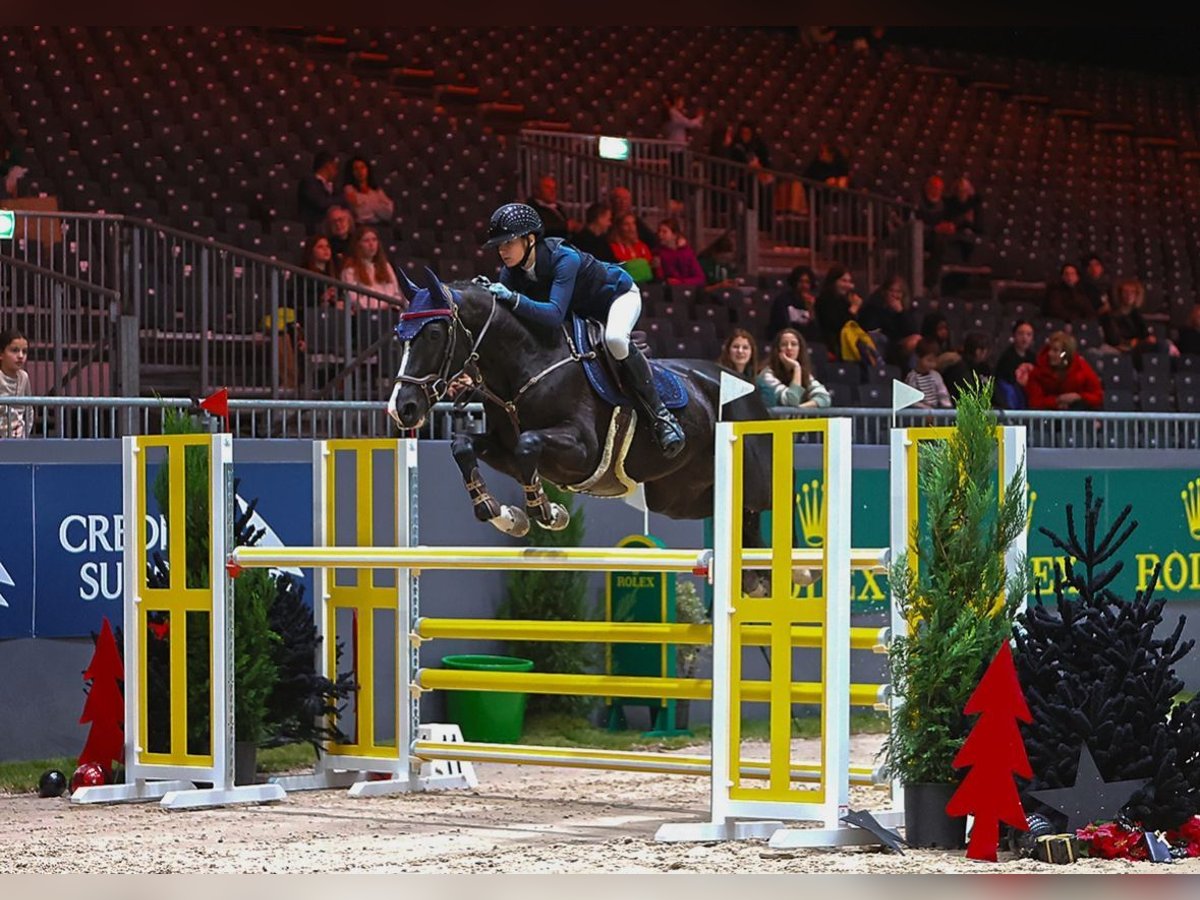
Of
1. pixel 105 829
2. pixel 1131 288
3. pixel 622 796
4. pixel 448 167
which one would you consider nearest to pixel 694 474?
pixel 622 796

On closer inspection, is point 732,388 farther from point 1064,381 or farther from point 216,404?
point 1064,381

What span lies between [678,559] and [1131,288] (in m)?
11.3

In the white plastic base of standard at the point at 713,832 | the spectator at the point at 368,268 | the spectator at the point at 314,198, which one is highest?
the spectator at the point at 314,198

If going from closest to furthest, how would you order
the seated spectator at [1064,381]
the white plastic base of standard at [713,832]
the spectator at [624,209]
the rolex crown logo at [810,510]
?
the white plastic base of standard at [713,832]
the rolex crown logo at [810,510]
the seated spectator at [1064,381]
the spectator at [624,209]

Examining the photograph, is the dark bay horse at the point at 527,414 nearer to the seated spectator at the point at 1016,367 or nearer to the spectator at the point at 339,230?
the spectator at the point at 339,230

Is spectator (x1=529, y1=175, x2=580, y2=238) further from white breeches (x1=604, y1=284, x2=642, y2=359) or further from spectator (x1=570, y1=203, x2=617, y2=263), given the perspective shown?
white breeches (x1=604, y1=284, x2=642, y2=359)

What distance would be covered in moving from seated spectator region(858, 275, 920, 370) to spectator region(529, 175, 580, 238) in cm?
232

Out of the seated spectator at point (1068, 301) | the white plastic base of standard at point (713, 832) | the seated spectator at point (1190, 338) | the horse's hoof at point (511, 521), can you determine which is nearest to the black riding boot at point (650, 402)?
the horse's hoof at point (511, 521)

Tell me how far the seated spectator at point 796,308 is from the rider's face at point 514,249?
658 cm

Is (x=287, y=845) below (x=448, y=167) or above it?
below

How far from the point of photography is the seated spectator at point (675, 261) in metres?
14.2

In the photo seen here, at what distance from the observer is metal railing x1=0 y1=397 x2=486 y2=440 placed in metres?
8.67

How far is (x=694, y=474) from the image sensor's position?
7.59m

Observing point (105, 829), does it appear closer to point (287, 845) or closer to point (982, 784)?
point (287, 845)
